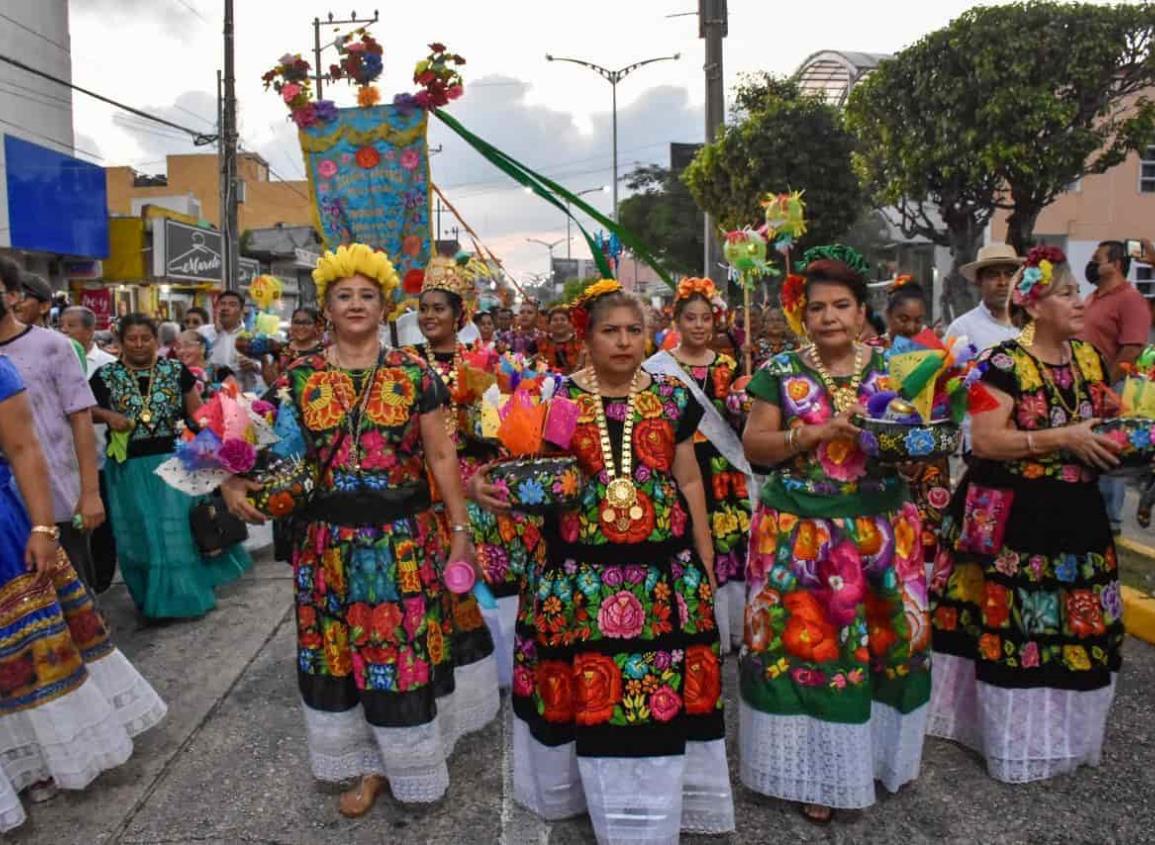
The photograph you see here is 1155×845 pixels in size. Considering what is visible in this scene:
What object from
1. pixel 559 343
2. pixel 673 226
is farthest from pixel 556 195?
pixel 673 226

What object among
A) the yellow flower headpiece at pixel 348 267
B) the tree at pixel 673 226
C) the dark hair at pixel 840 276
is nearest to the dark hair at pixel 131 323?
the yellow flower headpiece at pixel 348 267

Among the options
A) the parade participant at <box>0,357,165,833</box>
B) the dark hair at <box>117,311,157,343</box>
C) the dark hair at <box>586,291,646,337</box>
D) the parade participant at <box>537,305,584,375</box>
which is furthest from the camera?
the parade participant at <box>537,305,584,375</box>

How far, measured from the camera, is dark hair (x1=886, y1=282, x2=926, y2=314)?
5695 millimetres

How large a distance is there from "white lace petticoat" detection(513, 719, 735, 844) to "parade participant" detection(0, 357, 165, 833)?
5.63ft

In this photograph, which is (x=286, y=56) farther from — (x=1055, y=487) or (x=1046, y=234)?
(x=1046, y=234)

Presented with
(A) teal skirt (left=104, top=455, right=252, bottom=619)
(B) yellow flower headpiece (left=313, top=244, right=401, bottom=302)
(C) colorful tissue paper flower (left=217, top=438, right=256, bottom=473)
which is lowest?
(A) teal skirt (left=104, top=455, right=252, bottom=619)

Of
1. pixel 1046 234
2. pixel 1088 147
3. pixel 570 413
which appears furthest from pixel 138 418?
pixel 1046 234

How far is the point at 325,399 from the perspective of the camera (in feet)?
11.4

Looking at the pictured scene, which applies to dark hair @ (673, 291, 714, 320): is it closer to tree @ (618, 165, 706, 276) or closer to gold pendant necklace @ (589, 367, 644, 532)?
gold pendant necklace @ (589, 367, 644, 532)

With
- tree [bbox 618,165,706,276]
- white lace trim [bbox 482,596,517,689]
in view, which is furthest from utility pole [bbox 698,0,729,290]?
tree [bbox 618,165,706,276]

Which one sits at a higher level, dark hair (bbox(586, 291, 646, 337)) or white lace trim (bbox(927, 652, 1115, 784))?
dark hair (bbox(586, 291, 646, 337))

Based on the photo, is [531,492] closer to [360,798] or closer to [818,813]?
[360,798]

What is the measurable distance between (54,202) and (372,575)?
64.8 ft

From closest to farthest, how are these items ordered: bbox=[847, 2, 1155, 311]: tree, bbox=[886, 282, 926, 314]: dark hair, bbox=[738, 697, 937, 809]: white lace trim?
bbox=[738, 697, 937, 809]: white lace trim, bbox=[886, 282, 926, 314]: dark hair, bbox=[847, 2, 1155, 311]: tree
